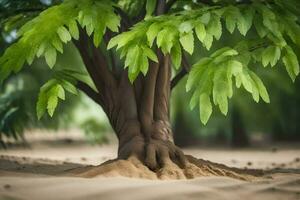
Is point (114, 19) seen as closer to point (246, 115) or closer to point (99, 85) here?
point (99, 85)

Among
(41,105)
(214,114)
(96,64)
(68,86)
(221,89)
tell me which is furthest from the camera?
(214,114)

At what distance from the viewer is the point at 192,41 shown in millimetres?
4480

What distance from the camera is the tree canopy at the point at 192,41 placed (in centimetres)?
443

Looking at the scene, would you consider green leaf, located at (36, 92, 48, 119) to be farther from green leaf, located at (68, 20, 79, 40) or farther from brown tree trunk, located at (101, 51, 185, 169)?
brown tree trunk, located at (101, 51, 185, 169)

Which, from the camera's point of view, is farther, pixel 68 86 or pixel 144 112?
pixel 144 112

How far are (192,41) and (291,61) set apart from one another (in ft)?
3.24

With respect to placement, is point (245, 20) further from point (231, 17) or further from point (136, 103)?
point (136, 103)

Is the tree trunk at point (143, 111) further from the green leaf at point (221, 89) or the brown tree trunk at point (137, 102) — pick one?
the green leaf at point (221, 89)

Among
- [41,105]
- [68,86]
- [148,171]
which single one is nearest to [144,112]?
[148,171]

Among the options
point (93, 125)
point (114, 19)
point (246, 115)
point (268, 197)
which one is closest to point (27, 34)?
point (114, 19)

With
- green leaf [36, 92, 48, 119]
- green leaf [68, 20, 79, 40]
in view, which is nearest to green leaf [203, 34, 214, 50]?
green leaf [68, 20, 79, 40]

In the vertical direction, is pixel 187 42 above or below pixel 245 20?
below

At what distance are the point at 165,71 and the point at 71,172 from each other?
2024 mm

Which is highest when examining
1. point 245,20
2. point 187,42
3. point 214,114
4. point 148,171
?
point 245,20
